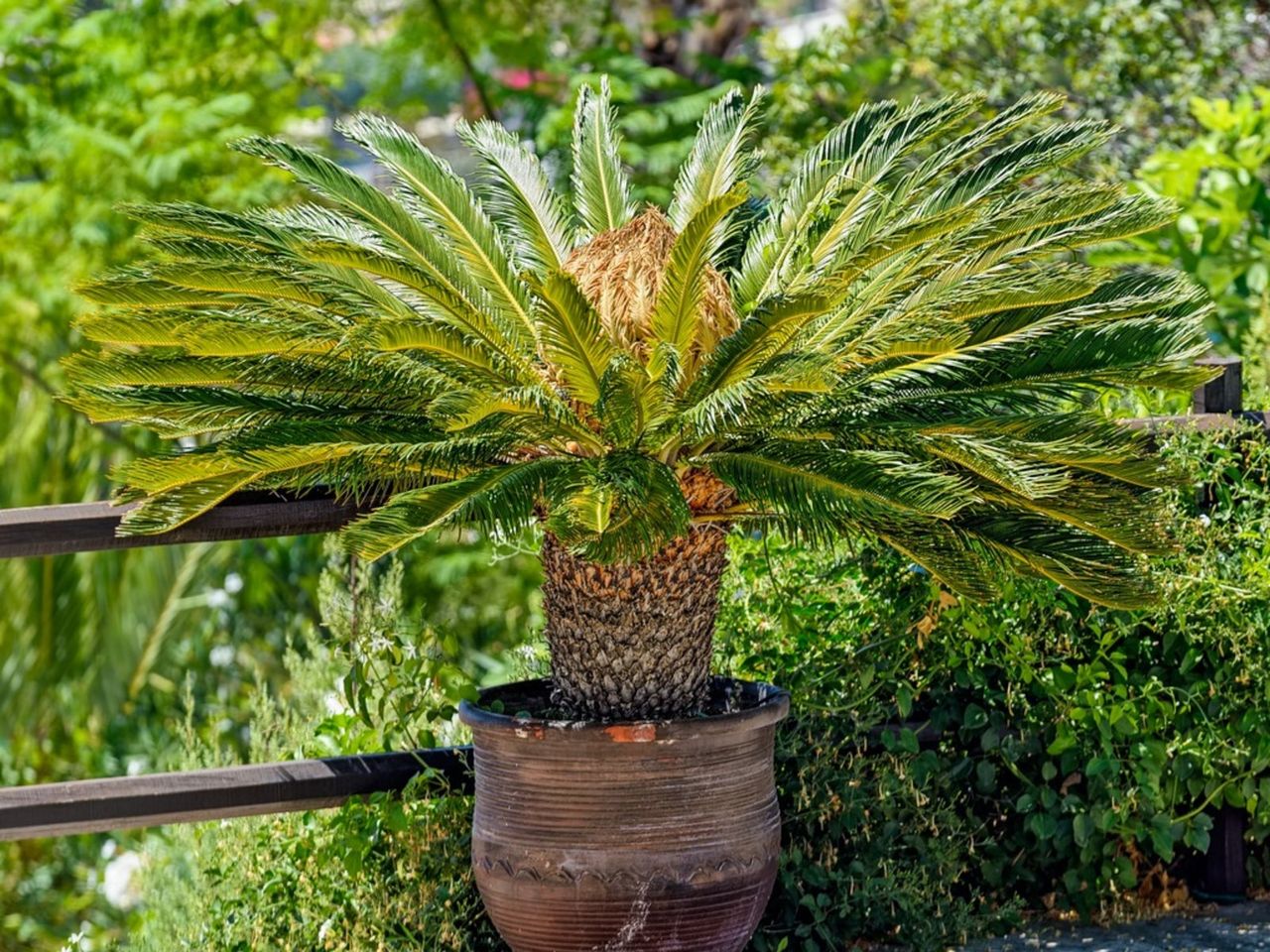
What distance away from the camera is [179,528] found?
399 cm

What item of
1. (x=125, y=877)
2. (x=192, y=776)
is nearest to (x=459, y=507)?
(x=192, y=776)

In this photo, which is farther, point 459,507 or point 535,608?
point 535,608

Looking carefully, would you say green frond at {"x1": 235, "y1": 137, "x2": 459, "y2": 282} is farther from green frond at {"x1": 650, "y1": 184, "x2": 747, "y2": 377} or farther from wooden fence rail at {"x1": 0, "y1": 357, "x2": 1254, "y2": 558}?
wooden fence rail at {"x1": 0, "y1": 357, "x2": 1254, "y2": 558}

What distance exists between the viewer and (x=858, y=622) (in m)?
4.61

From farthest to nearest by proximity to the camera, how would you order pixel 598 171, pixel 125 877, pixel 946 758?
pixel 125 877 < pixel 946 758 < pixel 598 171

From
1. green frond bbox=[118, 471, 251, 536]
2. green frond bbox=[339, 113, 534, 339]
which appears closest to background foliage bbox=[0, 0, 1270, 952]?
green frond bbox=[118, 471, 251, 536]

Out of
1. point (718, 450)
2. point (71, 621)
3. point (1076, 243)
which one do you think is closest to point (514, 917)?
point (718, 450)

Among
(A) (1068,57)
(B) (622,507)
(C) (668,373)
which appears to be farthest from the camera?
(A) (1068,57)

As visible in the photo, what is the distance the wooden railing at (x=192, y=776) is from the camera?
12.9 feet

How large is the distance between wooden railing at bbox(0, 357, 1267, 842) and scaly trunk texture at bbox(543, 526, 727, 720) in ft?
2.00

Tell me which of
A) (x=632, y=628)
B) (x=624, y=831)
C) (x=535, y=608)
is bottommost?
(x=624, y=831)

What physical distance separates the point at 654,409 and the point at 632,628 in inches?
22.1

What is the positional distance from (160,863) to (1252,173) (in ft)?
17.9

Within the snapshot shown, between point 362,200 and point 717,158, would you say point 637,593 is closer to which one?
point 362,200
